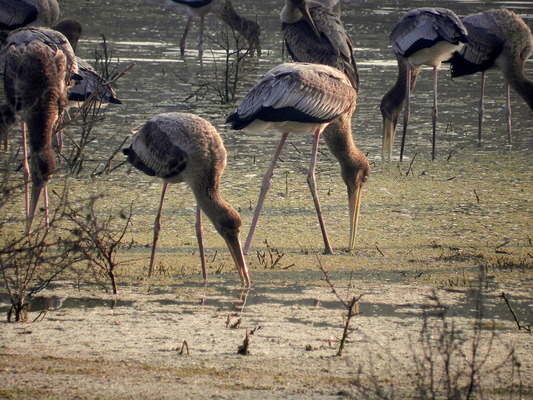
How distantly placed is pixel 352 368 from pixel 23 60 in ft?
12.4

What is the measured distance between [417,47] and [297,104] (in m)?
3.13

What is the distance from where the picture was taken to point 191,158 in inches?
241

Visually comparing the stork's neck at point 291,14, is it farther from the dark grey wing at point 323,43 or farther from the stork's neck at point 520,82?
the stork's neck at point 520,82

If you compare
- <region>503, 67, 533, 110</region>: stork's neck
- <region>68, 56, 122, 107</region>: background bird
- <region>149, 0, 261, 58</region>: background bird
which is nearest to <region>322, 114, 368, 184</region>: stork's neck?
<region>68, 56, 122, 107</region>: background bird

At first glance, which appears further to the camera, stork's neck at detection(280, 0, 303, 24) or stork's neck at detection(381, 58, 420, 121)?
stork's neck at detection(381, 58, 420, 121)

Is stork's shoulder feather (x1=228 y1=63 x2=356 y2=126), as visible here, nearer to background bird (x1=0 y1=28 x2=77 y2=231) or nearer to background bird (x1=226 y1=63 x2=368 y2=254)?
background bird (x1=226 y1=63 x2=368 y2=254)

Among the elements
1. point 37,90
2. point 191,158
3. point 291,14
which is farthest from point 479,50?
point 191,158

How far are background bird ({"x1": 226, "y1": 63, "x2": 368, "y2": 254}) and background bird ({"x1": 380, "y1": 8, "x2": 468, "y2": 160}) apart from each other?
7.76ft

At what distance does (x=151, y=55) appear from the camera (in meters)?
14.4

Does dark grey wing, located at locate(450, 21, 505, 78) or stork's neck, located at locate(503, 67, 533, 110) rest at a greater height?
→ dark grey wing, located at locate(450, 21, 505, 78)

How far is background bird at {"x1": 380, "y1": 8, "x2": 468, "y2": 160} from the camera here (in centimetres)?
936

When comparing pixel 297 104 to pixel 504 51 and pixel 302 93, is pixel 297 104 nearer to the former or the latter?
pixel 302 93

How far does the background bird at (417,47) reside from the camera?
30.7 feet

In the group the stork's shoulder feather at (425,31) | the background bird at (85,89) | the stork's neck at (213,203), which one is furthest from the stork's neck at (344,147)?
the stork's shoulder feather at (425,31)
